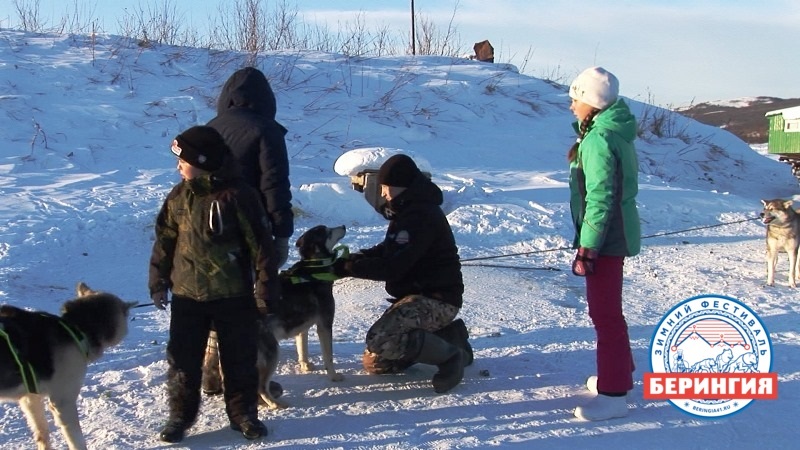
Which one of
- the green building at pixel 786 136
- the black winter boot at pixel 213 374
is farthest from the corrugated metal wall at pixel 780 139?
the black winter boot at pixel 213 374

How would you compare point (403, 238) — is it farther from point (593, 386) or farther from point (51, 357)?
point (51, 357)

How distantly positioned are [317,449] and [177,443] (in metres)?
0.75

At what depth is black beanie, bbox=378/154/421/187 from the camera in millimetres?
4703

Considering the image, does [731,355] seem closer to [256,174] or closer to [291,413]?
[291,413]

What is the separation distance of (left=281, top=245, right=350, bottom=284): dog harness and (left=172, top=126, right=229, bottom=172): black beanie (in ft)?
3.93

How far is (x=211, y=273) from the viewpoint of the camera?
384 centimetres

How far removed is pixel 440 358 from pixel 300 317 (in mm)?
933

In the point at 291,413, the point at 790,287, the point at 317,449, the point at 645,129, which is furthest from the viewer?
the point at 645,129

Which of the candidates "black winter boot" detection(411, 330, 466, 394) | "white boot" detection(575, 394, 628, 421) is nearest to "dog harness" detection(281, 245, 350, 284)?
"black winter boot" detection(411, 330, 466, 394)

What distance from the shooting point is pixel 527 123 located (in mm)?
16391

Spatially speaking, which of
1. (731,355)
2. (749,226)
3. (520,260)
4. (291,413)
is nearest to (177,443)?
(291,413)

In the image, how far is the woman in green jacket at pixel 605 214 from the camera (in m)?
3.99

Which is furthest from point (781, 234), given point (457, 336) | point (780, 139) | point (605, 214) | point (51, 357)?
point (780, 139)

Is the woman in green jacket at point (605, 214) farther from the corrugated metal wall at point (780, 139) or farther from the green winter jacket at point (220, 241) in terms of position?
the corrugated metal wall at point (780, 139)
